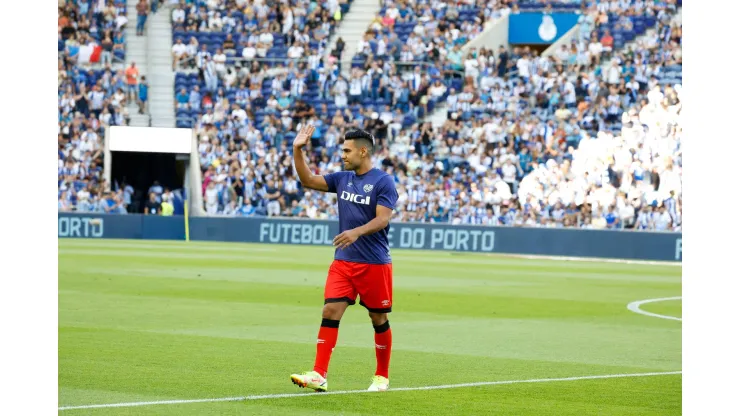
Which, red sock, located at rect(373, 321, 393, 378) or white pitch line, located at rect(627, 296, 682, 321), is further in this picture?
white pitch line, located at rect(627, 296, 682, 321)

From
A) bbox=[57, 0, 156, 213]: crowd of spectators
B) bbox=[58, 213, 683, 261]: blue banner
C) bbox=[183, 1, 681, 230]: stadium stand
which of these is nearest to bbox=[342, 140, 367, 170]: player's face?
bbox=[58, 213, 683, 261]: blue banner

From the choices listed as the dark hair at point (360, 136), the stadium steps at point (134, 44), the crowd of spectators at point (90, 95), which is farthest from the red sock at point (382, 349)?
the stadium steps at point (134, 44)

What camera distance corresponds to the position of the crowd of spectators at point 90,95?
40094 millimetres

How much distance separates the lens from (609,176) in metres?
34.0

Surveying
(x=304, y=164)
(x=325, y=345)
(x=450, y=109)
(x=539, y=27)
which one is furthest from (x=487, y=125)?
(x=325, y=345)

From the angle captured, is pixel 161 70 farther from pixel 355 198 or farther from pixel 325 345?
pixel 325 345

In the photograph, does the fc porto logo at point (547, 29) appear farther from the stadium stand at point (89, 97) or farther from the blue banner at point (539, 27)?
the stadium stand at point (89, 97)

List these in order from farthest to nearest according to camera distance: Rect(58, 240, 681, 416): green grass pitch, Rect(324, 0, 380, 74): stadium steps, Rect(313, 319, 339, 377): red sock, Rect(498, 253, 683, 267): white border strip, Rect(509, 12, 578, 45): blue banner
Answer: Rect(324, 0, 380, 74): stadium steps → Rect(509, 12, 578, 45): blue banner → Rect(498, 253, 683, 267): white border strip → Rect(313, 319, 339, 377): red sock → Rect(58, 240, 681, 416): green grass pitch

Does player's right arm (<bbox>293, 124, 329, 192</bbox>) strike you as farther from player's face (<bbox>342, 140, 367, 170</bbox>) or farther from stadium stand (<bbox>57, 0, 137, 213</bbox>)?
stadium stand (<bbox>57, 0, 137, 213</bbox>)

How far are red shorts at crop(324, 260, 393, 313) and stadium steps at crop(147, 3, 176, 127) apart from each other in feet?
111

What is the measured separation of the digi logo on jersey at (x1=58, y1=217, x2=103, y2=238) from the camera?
38.7 meters

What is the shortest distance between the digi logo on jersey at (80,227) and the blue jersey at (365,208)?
30837 mm
